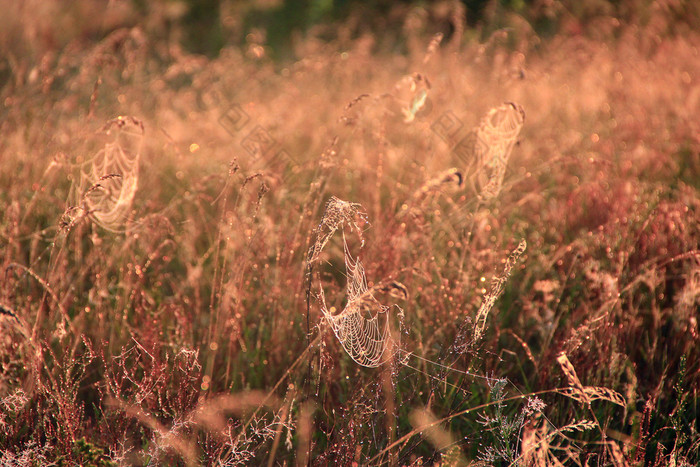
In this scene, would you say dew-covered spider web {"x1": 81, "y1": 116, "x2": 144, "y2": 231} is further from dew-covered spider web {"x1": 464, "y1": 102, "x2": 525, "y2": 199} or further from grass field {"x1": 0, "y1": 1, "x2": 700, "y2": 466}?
dew-covered spider web {"x1": 464, "y1": 102, "x2": 525, "y2": 199}

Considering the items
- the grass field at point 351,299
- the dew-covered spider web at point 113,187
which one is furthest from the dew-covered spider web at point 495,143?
the dew-covered spider web at point 113,187

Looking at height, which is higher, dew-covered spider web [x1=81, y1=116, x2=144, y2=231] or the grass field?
dew-covered spider web [x1=81, y1=116, x2=144, y2=231]

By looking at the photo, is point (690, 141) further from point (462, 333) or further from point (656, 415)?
point (462, 333)

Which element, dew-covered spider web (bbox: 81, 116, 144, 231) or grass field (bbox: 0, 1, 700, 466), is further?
dew-covered spider web (bbox: 81, 116, 144, 231)

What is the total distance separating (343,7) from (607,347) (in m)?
8.39

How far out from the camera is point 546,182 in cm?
291

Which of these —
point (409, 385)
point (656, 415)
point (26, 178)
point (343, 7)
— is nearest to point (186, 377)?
point (409, 385)

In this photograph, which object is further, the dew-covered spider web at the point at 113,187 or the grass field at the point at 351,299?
the dew-covered spider web at the point at 113,187

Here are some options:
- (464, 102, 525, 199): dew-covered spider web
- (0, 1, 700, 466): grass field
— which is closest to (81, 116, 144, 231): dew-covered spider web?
(0, 1, 700, 466): grass field

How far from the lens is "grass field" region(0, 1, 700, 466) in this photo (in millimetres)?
1427

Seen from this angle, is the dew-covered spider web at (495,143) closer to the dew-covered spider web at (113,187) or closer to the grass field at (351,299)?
the grass field at (351,299)

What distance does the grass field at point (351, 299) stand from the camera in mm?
1427

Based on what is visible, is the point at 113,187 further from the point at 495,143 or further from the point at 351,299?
the point at 495,143

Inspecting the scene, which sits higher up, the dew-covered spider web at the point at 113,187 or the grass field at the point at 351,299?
the dew-covered spider web at the point at 113,187
